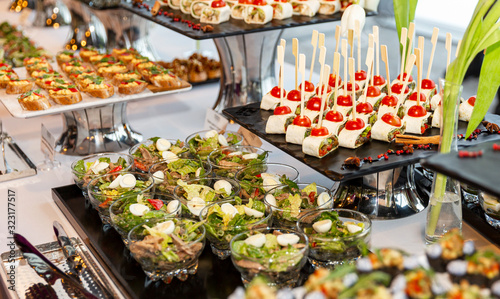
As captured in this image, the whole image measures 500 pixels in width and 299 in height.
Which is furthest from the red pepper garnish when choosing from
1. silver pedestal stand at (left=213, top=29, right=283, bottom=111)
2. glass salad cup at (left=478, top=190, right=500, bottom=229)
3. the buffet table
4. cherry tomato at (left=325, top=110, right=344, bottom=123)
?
silver pedestal stand at (left=213, top=29, right=283, bottom=111)

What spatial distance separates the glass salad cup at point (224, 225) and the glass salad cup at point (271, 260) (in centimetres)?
10

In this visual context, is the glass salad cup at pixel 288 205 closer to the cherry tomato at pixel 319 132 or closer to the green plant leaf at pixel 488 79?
the cherry tomato at pixel 319 132

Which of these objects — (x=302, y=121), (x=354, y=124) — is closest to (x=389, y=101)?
(x=354, y=124)

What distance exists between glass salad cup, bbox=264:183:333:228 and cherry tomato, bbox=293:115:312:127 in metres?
0.27

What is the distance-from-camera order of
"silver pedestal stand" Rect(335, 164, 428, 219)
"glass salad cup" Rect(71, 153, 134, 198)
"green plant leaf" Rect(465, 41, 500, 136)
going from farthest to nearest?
"glass salad cup" Rect(71, 153, 134, 198) < "silver pedestal stand" Rect(335, 164, 428, 219) < "green plant leaf" Rect(465, 41, 500, 136)

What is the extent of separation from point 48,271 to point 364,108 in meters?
1.19

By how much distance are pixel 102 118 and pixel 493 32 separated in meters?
1.82

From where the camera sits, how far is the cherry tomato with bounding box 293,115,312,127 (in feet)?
6.60

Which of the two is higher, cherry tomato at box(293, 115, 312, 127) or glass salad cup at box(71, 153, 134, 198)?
cherry tomato at box(293, 115, 312, 127)

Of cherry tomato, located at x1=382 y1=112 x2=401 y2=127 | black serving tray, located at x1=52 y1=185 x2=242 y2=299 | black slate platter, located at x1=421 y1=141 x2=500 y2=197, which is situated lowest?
black serving tray, located at x1=52 y1=185 x2=242 y2=299

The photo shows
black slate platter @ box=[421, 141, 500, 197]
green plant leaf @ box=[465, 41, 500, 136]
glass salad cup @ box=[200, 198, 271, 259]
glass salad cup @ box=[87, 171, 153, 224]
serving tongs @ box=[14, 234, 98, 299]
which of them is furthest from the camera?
glass salad cup @ box=[87, 171, 153, 224]

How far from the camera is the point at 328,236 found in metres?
1.56

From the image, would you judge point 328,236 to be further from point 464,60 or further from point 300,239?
point 464,60

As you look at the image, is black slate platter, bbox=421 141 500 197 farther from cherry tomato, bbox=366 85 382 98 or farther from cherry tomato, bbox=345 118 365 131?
cherry tomato, bbox=366 85 382 98
